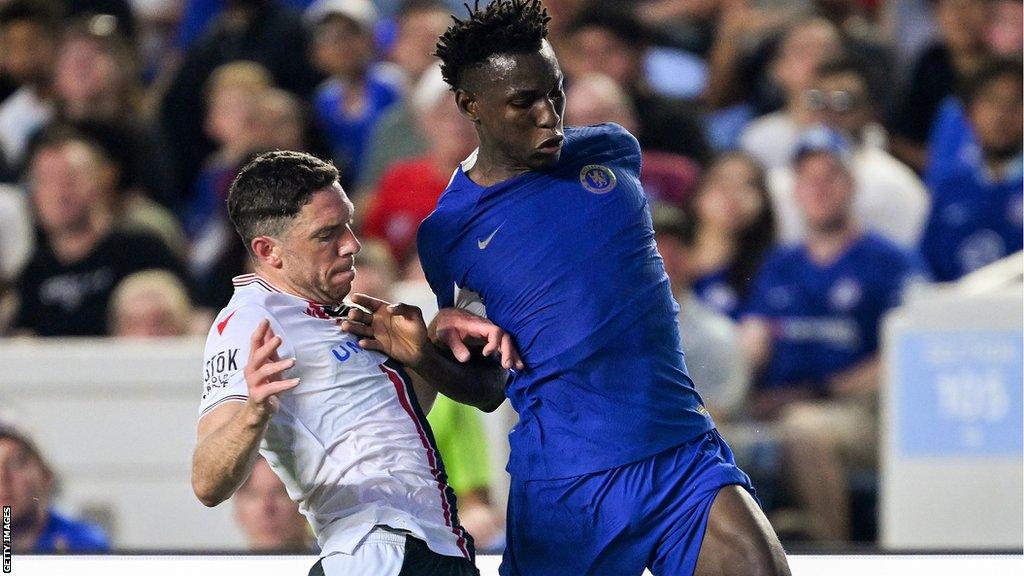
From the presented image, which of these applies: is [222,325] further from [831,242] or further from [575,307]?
[831,242]

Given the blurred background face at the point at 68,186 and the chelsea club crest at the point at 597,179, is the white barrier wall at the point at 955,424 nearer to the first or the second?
the chelsea club crest at the point at 597,179

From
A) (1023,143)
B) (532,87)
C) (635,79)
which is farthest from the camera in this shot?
(635,79)

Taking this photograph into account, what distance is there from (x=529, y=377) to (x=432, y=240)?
0.40 meters

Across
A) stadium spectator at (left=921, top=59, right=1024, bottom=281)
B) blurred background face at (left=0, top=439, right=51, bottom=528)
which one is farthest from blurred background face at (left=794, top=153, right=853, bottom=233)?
blurred background face at (left=0, top=439, right=51, bottom=528)

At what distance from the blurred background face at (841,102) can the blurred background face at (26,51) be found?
13.4 ft

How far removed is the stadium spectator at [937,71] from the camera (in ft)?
27.3

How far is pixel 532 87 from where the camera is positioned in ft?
11.8

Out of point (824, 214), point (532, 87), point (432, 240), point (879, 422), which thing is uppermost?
point (532, 87)

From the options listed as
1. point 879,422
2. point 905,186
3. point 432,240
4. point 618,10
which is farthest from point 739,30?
point 432,240

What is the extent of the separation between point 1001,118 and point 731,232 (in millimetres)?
1402

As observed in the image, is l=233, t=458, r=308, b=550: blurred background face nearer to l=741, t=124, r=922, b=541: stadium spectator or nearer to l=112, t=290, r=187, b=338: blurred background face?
l=112, t=290, r=187, b=338: blurred background face

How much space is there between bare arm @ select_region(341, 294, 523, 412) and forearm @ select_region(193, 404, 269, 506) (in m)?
0.42

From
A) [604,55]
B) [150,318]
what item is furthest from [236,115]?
[604,55]

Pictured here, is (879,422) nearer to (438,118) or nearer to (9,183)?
(438,118)
